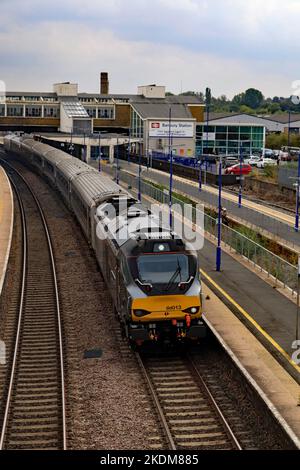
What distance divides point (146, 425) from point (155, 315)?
4.56 m

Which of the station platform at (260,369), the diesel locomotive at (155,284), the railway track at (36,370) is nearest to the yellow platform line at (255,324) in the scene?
the station platform at (260,369)

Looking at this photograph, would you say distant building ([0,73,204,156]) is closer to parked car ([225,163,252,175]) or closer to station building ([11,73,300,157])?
station building ([11,73,300,157])

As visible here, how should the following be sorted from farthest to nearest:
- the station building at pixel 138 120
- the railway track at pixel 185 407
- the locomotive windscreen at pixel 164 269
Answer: the station building at pixel 138 120 → the locomotive windscreen at pixel 164 269 → the railway track at pixel 185 407

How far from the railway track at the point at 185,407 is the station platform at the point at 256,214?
18444 millimetres

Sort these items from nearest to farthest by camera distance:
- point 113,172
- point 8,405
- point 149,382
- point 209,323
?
point 8,405 < point 149,382 < point 209,323 < point 113,172

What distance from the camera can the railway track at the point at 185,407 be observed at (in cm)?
1573

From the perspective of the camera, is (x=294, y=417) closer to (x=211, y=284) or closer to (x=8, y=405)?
(x=8, y=405)

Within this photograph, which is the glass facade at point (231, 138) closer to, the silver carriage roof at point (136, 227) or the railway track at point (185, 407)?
the silver carriage roof at point (136, 227)

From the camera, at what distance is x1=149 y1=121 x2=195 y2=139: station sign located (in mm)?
106188

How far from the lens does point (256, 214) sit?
152ft

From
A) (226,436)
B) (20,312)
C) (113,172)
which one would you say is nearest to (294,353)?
(226,436)

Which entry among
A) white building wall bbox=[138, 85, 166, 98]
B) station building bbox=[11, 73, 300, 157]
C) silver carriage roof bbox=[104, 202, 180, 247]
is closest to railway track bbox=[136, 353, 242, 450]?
silver carriage roof bbox=[104, 202, 180, 247]

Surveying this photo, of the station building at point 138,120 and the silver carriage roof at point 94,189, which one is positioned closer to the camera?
the silver carriage roof at point 94,189

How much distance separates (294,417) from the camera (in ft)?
53.4
